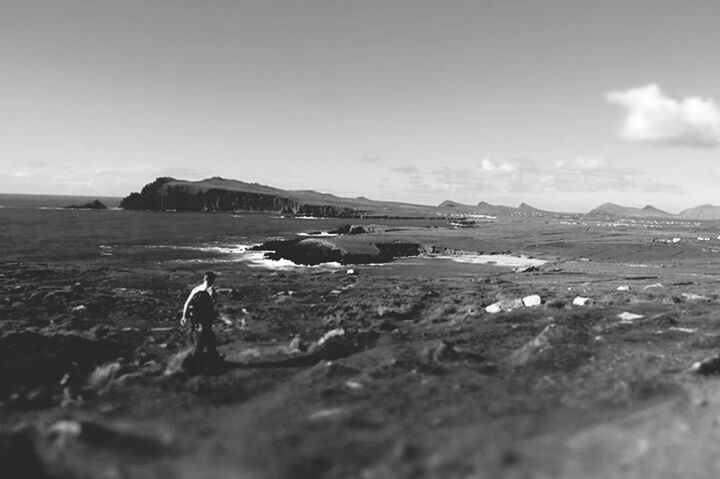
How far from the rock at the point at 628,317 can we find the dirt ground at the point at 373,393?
81 mm

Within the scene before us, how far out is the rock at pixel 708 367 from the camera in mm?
10797

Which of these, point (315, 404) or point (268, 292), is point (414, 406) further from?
point (268, 292)

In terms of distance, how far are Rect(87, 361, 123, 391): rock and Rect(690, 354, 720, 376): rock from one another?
14.6 meters

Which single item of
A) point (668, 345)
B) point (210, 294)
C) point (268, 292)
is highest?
point (210, 294)

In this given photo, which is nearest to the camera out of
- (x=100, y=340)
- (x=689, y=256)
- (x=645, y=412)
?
(x=645, y=412)

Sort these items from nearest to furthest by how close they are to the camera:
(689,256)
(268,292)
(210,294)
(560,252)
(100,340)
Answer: (210,294)
(100,340)
(268,292)
(689,256)
(560,252)

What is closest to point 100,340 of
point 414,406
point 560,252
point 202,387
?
point 202,387

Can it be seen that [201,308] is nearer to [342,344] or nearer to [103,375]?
[103,375]

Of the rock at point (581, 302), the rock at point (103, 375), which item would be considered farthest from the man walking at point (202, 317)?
the rock at point (581, 302)

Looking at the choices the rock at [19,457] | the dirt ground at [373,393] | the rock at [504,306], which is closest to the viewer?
the rock at [19,457]

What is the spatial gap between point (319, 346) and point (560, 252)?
5990cm

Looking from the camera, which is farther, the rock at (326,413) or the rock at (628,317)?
the rock at (628,317)

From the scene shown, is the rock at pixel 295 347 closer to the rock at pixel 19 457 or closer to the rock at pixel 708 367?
the rock at pixel 19 457

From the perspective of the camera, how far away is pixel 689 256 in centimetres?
5934
